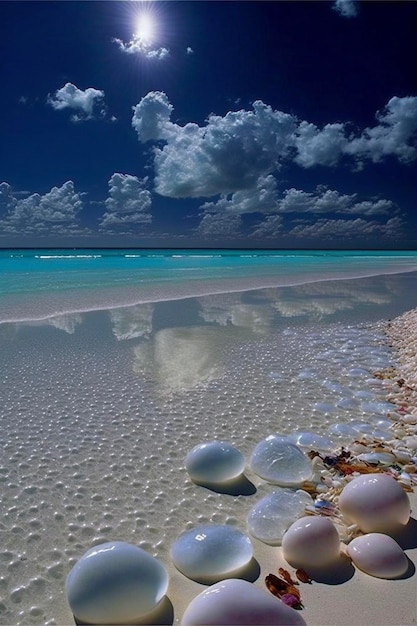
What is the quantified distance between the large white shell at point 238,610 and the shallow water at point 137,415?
317 mm

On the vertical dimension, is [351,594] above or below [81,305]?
below

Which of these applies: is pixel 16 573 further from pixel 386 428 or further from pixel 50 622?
pixel 386 428

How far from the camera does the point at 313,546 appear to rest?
5.75 ft

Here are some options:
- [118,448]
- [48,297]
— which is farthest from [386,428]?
[48,297]

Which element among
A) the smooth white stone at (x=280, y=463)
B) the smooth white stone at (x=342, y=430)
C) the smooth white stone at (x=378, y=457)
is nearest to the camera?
the smooth white stone at (x=280, y=463)

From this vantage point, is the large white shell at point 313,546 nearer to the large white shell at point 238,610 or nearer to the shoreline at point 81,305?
the large white shell at point 238,610

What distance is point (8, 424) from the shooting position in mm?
3080

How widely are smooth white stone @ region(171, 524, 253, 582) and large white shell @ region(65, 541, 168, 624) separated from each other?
0.20 metres

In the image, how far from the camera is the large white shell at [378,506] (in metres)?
1.89

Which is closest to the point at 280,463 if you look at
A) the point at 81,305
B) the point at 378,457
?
the point at 378,457

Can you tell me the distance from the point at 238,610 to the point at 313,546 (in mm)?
508

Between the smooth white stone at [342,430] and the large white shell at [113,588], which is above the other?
the large white shell at [113,588]

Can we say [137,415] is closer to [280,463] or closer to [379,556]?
[280,463]

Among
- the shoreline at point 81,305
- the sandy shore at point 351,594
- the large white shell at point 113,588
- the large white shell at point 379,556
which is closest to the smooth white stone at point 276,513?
the sandy shore at point 351,594
